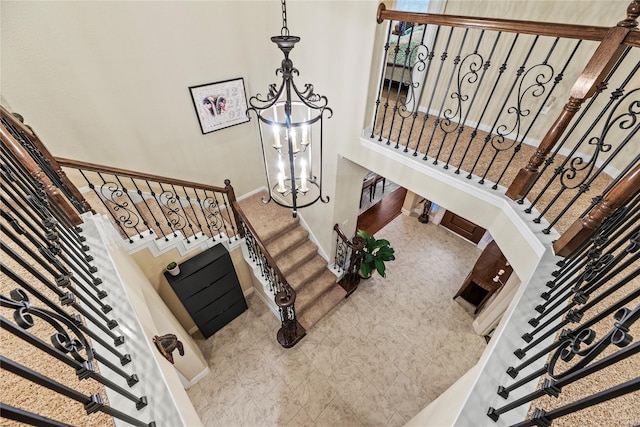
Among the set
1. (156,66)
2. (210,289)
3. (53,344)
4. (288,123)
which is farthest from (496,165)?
(156,66)

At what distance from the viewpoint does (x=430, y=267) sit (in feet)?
17.5

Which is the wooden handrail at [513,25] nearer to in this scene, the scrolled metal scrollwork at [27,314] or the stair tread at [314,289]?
the scrolled metal scrollwork at [27,314]

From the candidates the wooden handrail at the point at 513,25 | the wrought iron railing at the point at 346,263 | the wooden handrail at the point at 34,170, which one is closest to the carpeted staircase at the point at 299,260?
the wrought iron railing at the point at 346,263

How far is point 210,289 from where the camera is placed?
3707 millimetres

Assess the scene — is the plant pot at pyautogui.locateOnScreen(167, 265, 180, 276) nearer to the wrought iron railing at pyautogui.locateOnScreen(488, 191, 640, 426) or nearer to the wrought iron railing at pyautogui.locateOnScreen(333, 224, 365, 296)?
the wrought iron railing at pyautogui.locateOnScreen(333, 224, 365, 296)

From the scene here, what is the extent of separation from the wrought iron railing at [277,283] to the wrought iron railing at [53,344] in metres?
2.04

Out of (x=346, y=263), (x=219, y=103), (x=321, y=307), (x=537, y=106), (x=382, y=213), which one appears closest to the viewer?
(x=537, y=106)

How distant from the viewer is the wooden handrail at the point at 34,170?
5.03 feet

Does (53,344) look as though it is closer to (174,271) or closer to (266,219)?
(174,271)

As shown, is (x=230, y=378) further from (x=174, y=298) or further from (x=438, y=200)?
(x=438, y=200)

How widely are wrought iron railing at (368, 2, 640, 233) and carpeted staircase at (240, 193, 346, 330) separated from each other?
235cm

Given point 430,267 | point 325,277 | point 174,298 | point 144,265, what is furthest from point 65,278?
point 430,267

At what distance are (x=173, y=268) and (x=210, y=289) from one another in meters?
0.76

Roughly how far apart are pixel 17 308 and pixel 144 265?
8.68 ft
